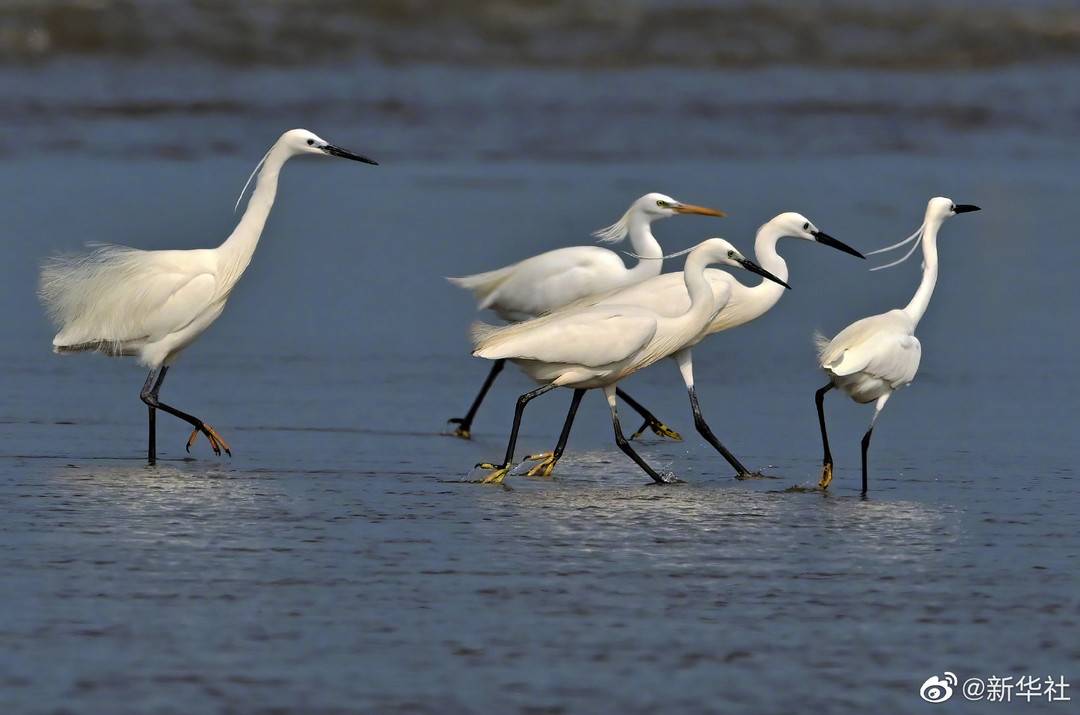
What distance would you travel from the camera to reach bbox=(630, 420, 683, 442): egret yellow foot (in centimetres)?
1079

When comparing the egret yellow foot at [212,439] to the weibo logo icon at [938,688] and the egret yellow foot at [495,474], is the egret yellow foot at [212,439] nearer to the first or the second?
the egret yellow foot at [495,474]

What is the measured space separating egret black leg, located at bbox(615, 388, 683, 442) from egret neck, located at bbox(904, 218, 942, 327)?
1518 mm

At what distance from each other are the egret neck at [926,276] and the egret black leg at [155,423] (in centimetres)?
353

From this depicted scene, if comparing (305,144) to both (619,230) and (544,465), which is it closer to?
(619,230)

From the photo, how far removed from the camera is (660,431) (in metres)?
10.8

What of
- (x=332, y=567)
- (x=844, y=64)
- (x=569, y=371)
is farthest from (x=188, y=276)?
(x=844, y=64)

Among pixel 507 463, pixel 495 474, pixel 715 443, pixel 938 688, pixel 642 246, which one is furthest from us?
pixel 642 246

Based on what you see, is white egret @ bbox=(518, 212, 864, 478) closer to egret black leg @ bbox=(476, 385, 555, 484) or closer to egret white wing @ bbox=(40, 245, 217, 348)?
egret black leg @ bbox=(476, 385, 555, 484)

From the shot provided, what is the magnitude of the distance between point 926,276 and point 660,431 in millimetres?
1713

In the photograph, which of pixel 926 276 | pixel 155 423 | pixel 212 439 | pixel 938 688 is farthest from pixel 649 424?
pixel 938 688

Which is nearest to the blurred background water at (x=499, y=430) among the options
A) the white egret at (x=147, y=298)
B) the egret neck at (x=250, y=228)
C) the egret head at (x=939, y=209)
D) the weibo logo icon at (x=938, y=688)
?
the weibo logo icon at (x=938, y=688)

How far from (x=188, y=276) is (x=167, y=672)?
14.5ft

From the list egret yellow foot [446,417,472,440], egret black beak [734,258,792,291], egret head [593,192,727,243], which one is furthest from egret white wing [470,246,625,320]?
egret black beak [734,258,792,291]

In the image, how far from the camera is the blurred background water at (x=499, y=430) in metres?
6.07
